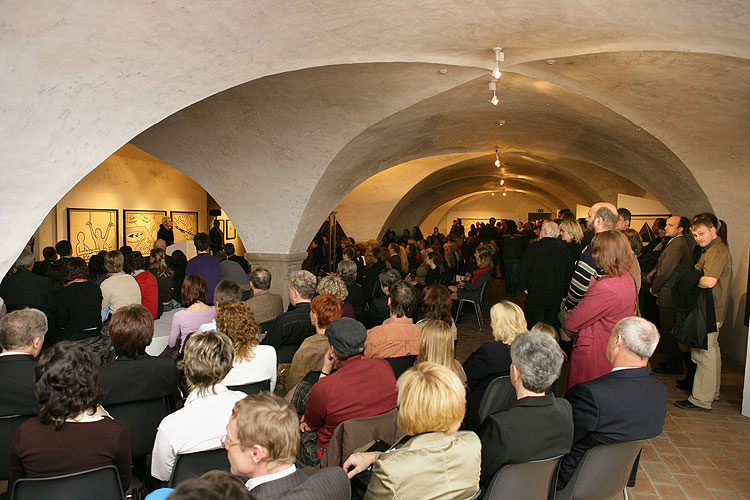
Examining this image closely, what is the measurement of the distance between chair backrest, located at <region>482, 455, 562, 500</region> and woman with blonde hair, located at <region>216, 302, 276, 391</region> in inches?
67.5

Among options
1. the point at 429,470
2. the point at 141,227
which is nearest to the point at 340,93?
the point at 429,470

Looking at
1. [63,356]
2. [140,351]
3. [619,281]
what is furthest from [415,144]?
[63,356]

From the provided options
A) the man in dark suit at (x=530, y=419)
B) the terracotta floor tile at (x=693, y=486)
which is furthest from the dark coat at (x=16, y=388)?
the terracotta floor tile at (x=693, y=486)

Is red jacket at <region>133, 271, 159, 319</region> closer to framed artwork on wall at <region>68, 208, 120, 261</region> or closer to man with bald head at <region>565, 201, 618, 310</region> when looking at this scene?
man with bald head at <region>565, 201, 618, 310</region>

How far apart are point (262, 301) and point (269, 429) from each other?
11.3 ft

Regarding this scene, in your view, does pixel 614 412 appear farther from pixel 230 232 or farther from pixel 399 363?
pixel 230 232

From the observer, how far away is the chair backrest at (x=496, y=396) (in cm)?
349

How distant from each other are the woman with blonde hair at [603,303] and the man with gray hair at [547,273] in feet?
A: 5.88

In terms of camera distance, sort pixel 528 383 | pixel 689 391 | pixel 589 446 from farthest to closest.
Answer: pixel 689 391
pixel 589 446
pixel 528 383

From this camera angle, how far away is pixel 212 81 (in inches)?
172

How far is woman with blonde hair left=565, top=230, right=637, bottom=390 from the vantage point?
3.94 meters

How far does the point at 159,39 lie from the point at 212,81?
0.61 metres

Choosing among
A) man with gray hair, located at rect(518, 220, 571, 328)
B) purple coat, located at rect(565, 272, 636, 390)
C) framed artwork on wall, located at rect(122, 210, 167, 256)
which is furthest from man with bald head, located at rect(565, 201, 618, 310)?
framed artwork on wall, located at rect(122, 210, 167, 256)

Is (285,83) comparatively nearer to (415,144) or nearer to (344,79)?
(344,79)
